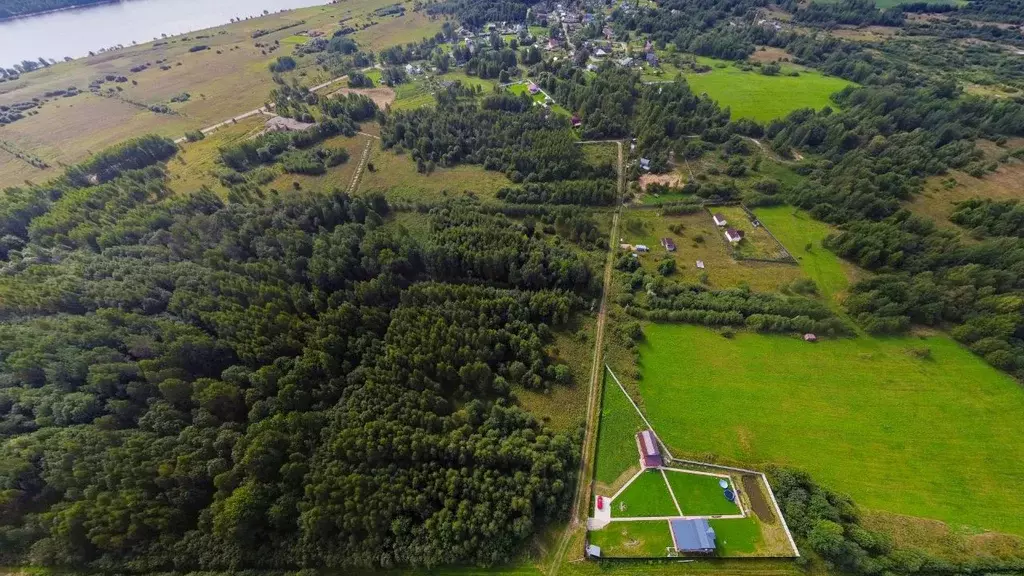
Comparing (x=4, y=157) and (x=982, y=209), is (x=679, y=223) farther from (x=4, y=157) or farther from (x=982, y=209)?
(x=4, y=157)

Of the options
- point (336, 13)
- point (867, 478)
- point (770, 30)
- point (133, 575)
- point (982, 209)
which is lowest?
point (867, 478)

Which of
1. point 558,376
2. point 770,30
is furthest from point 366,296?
point 770,30

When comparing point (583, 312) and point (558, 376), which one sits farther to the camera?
point (583, 312)

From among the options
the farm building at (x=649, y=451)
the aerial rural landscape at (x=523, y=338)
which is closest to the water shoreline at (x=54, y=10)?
the aerial rural landscape at (x=523, y=338)

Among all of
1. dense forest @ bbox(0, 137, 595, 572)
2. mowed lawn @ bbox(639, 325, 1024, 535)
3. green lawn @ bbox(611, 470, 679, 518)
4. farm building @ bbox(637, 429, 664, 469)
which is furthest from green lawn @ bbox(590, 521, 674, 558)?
mowed lawn @ bbox(639, 325, 1024, 535)

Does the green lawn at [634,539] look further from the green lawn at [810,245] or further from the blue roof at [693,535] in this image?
the green lawn at [810,245]

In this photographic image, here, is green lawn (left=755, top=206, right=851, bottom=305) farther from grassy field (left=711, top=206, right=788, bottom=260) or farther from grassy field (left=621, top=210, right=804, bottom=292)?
grassy field (left=621, top=210, right=804, bottom=292)
